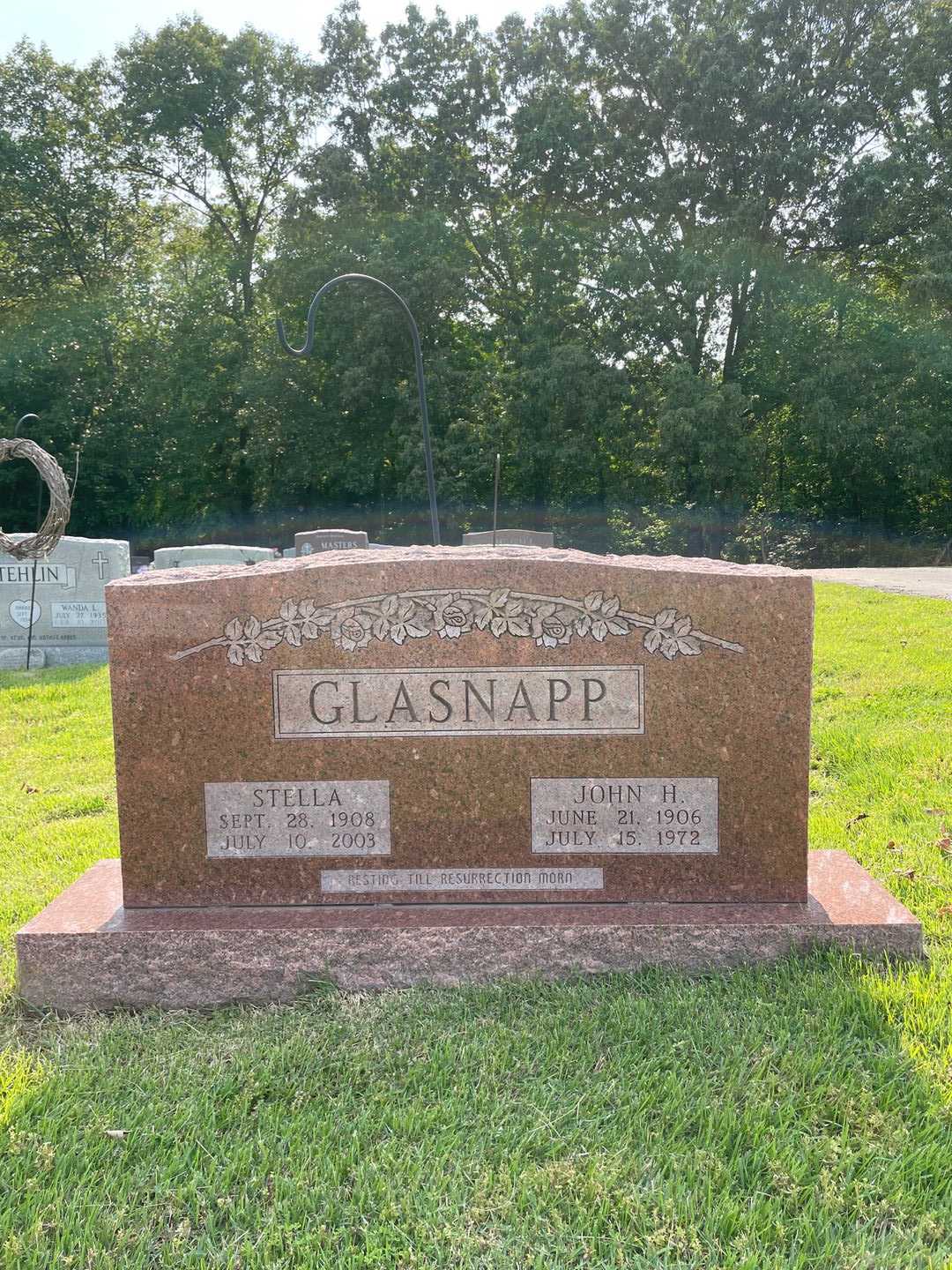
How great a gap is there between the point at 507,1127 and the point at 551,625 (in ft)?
4.57

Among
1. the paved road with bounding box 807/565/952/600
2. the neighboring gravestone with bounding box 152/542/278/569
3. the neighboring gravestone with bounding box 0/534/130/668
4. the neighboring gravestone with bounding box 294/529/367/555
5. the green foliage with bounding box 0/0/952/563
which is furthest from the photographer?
the green foliage with bounding box 0/0/952/563

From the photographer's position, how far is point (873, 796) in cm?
459

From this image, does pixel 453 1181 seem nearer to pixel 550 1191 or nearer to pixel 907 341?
pixel 550 1191

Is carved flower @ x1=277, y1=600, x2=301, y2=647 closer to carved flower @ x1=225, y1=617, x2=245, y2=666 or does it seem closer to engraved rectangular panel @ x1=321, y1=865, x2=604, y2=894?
carved flower @ x1=225, y1=617, x2=245, y2=666

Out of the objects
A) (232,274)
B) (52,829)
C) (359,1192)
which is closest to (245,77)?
(232,274)

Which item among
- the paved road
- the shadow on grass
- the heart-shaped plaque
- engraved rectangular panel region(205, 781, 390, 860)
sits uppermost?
engraved rectangular panel region(205, 781, 390, 860)

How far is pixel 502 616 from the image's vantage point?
2979 millimetres

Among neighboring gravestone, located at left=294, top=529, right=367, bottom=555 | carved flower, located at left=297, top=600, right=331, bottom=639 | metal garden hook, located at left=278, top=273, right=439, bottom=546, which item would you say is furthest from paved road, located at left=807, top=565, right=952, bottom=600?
carved flower, located at left=297, top=600, right=331, bottom=639

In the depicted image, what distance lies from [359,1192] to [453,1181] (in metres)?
0.19

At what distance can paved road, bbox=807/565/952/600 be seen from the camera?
38.4 ft

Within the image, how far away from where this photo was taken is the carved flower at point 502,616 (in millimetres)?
2965

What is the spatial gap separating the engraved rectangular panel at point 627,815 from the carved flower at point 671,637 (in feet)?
1.30

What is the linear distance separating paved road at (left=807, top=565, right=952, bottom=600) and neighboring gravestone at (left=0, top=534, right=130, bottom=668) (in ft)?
27.5

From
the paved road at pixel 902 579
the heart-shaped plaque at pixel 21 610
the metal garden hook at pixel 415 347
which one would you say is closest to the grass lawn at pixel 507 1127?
the metal garden hook at pixel 415 347
